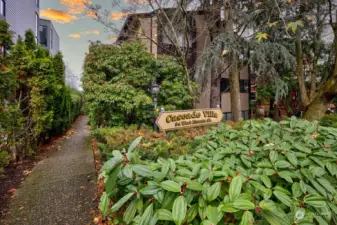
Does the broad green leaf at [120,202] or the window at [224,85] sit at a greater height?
the window at [224,85]

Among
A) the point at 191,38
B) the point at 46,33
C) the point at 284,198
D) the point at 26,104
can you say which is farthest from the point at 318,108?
the point at 46,33

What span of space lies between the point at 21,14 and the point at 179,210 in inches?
681

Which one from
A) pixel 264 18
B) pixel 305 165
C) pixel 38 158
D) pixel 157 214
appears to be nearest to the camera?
pixel 157 214


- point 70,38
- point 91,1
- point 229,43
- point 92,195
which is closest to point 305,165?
point 92,195

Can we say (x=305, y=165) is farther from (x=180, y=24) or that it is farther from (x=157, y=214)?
(x=180, y=24)

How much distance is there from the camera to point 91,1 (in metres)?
7.62

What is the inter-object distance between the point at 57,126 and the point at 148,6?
6.24m

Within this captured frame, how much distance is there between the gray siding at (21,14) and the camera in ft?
39.3

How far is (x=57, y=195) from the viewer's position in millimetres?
3867

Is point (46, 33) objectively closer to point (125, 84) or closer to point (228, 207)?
point (125, 84)

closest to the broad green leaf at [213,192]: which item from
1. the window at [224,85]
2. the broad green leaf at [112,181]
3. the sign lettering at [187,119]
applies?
the broad green leaf at [112,181]

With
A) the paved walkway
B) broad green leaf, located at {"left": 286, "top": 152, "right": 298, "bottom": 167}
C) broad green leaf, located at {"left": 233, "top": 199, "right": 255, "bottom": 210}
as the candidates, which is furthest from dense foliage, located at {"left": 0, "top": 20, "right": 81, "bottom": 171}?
broad green leaf, located at {"left": 286, "top": 152, "right": 298, "bottom": 167}

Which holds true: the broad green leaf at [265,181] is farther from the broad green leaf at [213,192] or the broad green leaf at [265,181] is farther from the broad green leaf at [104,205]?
the broad green leaf at [104,205]

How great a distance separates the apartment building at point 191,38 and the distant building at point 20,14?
261 inches
